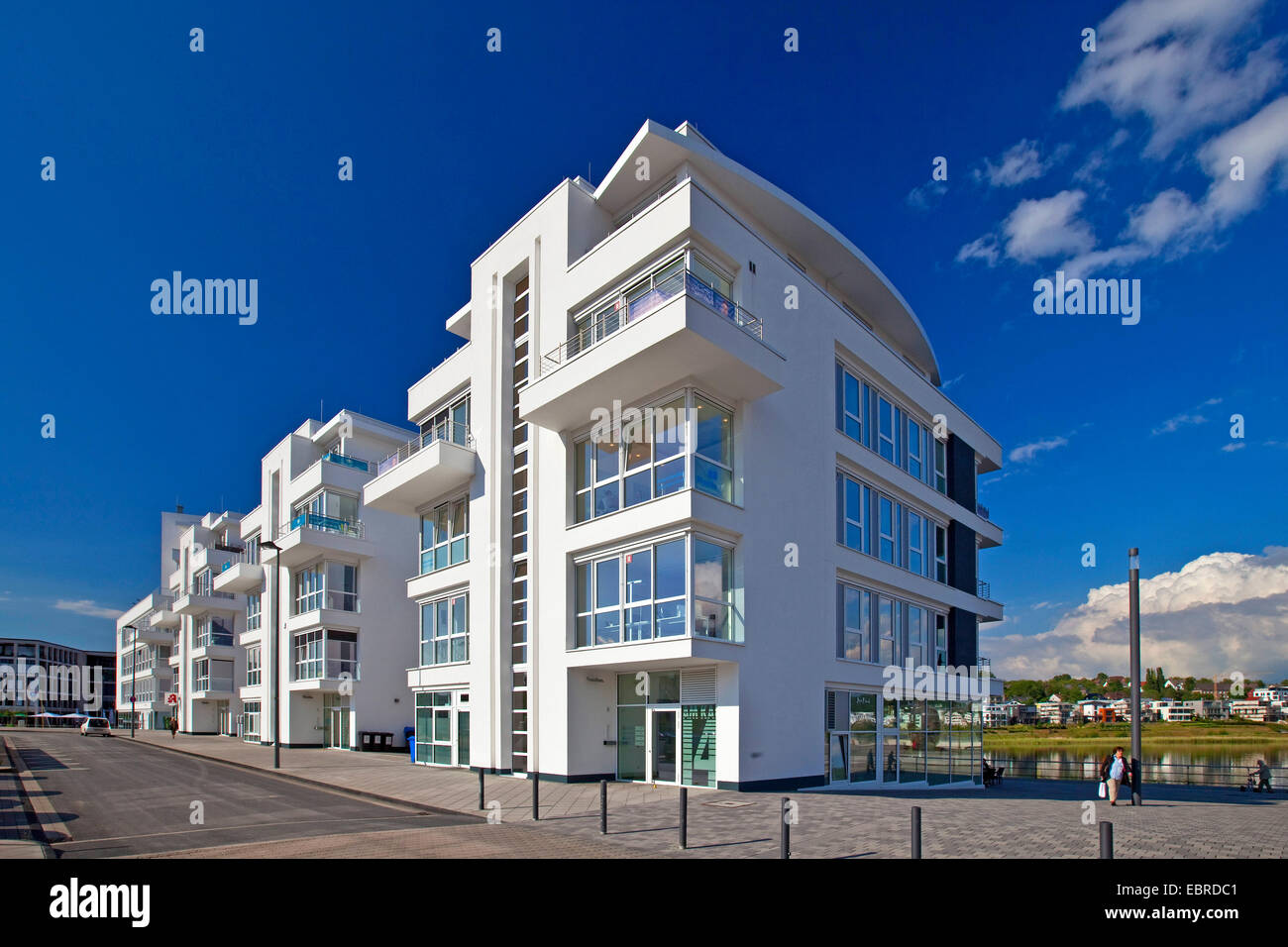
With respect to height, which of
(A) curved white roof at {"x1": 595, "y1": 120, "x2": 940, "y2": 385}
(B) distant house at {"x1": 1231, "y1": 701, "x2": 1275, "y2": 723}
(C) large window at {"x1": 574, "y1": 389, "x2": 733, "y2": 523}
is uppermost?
(A) curved white roof at {"x1": 595, "y1": 120, "x2": 940, "y2": 385}

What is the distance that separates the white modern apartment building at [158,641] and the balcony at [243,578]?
19.3m

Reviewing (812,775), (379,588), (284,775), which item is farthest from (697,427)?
(379,588)

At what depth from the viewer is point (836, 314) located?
23.2 metres

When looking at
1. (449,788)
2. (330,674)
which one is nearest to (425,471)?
(449,788)

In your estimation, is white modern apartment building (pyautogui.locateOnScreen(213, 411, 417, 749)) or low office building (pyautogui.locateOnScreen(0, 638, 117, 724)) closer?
white modern apartment building (pyautogui.locateOnScreen(213, 411, 417, 749))

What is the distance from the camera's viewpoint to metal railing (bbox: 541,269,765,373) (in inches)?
666

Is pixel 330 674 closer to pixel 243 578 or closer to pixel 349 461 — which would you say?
pixel 349 461

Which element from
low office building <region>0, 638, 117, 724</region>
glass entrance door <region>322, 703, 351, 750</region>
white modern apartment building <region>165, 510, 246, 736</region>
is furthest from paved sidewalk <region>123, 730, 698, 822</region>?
low office building <region>0, 638, 117, 724</region>

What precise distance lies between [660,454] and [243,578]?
1335 inches

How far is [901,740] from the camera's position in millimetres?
24547

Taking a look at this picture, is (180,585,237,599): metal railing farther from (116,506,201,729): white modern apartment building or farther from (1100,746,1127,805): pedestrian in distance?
(1100,746,1127,805): pedestrian in distance

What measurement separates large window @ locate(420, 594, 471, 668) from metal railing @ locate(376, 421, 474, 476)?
16.2ft

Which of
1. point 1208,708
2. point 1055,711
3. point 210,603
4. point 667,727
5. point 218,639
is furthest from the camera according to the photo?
point 1208,708

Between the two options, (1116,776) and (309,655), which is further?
(309,655)
